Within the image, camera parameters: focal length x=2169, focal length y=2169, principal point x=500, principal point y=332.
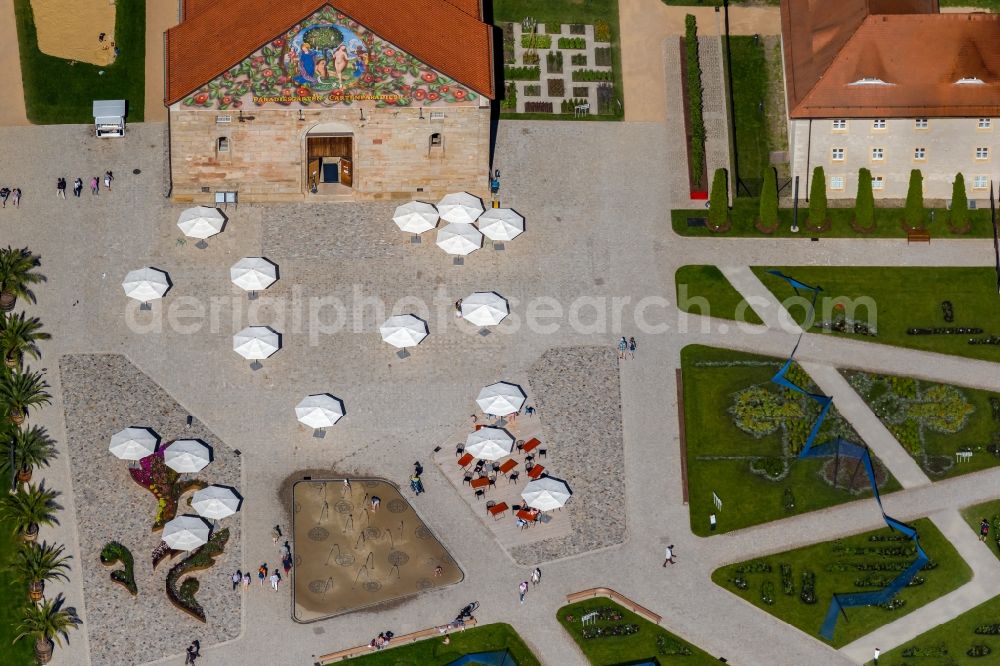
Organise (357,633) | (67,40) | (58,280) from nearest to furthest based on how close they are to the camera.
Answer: (357,633)
(58,280)
(67,40)

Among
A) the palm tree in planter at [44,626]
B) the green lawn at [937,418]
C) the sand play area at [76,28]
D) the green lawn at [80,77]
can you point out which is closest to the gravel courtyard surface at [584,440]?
the green lawn at [937,418]

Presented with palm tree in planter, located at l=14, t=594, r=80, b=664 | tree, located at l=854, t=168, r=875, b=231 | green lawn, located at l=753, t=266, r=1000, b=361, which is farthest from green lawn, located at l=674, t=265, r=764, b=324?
palm tree in planter, located at l=14, t=594, r=80, b=664

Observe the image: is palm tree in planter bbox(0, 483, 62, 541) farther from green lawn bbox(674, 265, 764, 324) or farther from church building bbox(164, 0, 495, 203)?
green lawn bbox(674, 265, 764, 324)

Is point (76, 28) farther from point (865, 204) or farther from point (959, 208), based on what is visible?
point (959, 208)

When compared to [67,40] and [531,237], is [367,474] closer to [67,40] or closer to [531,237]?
[531,237]

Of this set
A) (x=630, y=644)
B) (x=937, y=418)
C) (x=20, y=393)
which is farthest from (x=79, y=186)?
(x=937, y=418)

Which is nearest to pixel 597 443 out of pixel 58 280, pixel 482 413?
pixel 482 413
